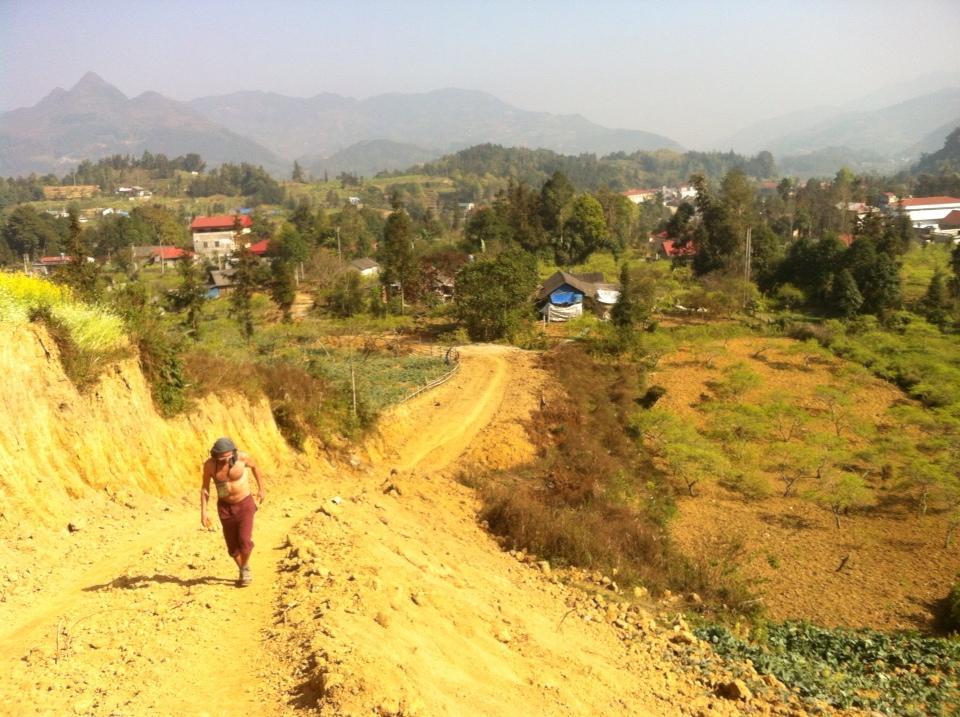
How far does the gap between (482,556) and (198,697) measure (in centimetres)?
467

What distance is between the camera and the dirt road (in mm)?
4145

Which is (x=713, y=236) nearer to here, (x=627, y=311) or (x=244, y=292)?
(x=627, y=311)

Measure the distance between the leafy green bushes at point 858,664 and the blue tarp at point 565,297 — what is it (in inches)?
1030

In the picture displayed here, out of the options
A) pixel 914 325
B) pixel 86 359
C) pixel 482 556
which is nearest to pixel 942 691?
pixel 482 556

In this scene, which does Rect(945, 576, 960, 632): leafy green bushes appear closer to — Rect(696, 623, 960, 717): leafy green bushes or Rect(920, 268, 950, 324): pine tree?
Rect(696, 623, 960, 717): leafy green bushes

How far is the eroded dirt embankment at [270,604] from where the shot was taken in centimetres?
424

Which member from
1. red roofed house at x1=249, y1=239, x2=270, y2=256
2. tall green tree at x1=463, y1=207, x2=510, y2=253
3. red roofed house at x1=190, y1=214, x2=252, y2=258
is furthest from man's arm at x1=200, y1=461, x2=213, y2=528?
red roofed house at x1=190, y1=214, x2=252, y2=258

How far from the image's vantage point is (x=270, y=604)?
214 inches

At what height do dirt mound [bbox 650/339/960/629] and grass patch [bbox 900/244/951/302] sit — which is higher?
grass patch [bbox 900/244/951/302]

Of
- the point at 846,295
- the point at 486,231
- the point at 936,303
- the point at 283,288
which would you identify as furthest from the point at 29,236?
the point at 936,303

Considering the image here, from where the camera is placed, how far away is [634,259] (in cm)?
5456

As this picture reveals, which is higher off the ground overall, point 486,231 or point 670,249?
point 486,231

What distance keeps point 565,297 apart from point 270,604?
30.5 meters

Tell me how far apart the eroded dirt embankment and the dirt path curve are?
2 cm
